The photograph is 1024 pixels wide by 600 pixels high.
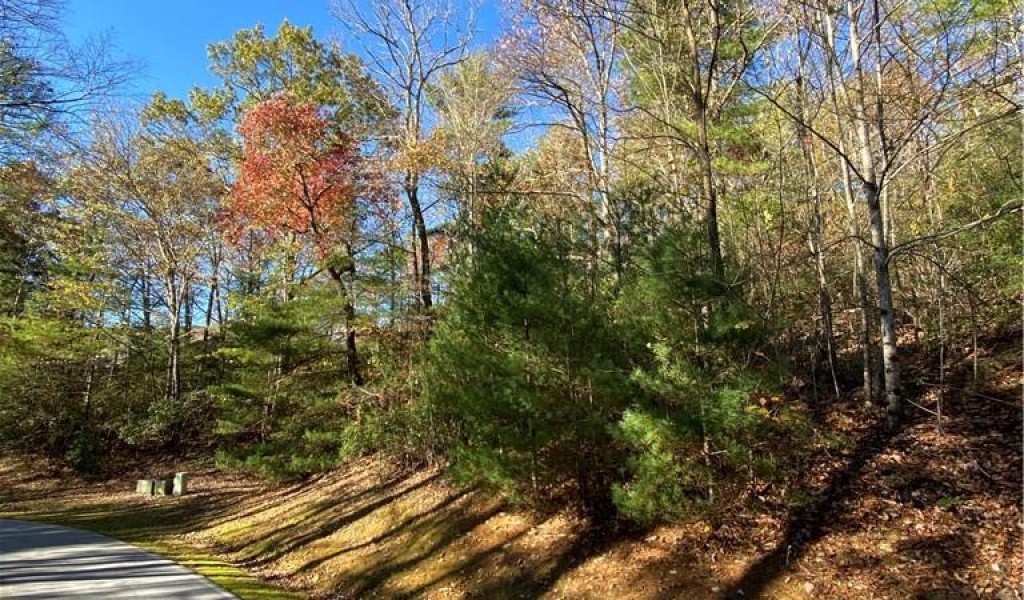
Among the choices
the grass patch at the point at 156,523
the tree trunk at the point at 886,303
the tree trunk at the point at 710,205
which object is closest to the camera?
the tree trunk at the point at 710,205

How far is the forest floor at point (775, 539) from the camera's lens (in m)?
4.56

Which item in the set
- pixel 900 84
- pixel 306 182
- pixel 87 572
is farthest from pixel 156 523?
pixel 900 84

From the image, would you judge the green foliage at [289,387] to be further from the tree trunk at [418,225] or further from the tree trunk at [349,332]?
the tree trunk at [418,225]

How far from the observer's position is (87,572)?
8.34m

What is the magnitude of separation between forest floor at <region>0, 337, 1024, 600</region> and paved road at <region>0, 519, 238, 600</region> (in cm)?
70

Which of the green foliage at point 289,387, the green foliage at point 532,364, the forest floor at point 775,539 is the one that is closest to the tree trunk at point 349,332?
the green foliage at point 289,387

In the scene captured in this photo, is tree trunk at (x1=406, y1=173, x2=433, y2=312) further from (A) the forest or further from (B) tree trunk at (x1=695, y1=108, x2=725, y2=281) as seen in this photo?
(B) tree trunk at (x1=695, y1=108, x2=725, y2=281)

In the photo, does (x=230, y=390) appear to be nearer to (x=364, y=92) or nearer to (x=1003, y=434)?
(x=364, y=92)

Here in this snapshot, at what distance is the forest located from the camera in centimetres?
551

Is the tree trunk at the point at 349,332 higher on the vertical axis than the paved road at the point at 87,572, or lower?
higher

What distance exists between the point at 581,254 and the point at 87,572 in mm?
8391

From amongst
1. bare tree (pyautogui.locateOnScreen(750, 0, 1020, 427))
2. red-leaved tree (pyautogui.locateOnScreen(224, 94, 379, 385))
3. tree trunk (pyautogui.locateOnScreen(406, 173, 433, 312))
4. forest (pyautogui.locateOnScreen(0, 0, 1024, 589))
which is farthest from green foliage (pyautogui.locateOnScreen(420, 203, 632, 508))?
red-leaved tree (pyautogui.locateOnScreen(224, 94, 379, 385))

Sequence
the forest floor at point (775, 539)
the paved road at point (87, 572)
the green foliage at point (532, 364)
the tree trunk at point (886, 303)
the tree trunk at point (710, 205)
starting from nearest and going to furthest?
the forest floor at point (775, 539) → the tree trunk at point (710, 205) → the tree trunk at point (886, 303) → the green foliage at point (532, 364) → the paved road at point (87, 572)

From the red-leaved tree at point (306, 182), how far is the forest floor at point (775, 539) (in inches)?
189
